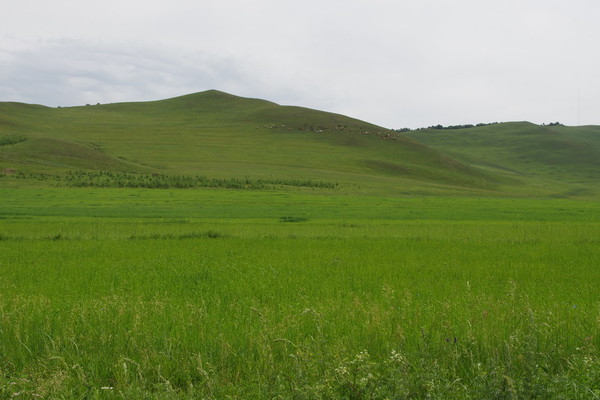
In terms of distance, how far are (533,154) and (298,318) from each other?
172m

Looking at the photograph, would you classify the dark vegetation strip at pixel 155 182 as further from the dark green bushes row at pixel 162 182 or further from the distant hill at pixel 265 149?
the distant hill at pixel 265 149

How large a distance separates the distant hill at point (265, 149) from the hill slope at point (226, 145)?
228 mm

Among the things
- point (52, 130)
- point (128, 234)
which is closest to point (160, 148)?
point (52, 130)

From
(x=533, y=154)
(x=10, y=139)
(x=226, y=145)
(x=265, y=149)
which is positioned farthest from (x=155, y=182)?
(x=533, y=154)

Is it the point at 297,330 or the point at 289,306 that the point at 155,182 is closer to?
the point at 289,306

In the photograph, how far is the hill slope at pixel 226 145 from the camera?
2973 inches

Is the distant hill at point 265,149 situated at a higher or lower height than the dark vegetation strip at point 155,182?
higher

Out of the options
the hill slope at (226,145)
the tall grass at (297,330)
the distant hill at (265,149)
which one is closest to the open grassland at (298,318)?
the tall grass at (297,330)

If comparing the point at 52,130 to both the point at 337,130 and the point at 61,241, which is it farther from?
the point at 61,241

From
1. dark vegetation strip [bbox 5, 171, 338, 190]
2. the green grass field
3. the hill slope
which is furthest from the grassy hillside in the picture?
the green grass field

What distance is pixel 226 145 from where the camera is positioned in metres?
104

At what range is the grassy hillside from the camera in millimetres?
128500

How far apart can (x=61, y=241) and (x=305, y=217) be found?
14.3 m

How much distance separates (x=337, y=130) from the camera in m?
131
